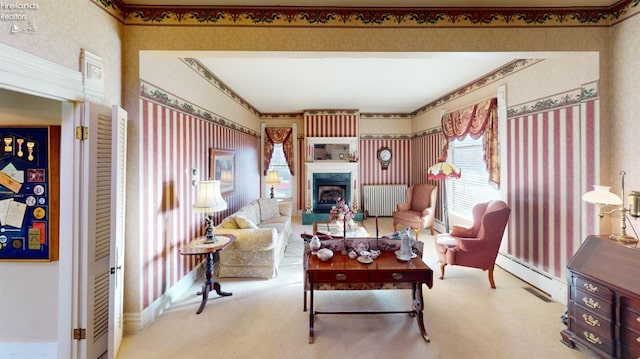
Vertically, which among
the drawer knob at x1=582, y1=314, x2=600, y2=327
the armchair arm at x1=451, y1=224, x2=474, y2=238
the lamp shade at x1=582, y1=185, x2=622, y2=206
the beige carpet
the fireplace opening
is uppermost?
the lamp shade at x1=582, y1=185, x2=622, y2=206

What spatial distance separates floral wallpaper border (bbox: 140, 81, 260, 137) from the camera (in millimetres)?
2509

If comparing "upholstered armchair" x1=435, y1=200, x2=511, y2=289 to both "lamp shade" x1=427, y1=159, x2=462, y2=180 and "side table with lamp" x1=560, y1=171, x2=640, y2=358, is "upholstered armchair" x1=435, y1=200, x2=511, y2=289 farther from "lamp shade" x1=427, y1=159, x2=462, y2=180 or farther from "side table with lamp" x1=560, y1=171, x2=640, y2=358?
"lamp shade" x1=427, y1=159, x2=462, y2=180

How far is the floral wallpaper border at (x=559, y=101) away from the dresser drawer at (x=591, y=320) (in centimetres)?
204

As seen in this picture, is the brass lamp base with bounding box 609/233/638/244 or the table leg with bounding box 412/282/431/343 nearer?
the brass lamp base with bounding box 609/233/638/244

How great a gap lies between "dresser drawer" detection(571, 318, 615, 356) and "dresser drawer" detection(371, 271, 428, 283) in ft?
4.19

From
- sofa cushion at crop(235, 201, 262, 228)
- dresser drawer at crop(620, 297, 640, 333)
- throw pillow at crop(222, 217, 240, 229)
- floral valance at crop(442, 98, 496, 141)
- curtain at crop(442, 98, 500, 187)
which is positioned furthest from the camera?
sofa cushion at crop(235, 201, 262, 228)

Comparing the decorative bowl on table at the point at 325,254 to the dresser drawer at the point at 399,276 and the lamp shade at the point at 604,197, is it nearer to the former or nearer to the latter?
the dresser drawer at the point at 399,276

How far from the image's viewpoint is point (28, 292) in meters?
2.05

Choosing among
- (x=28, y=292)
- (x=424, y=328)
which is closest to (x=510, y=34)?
(x=424, y=328)

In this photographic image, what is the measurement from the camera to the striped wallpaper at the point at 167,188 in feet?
8.29

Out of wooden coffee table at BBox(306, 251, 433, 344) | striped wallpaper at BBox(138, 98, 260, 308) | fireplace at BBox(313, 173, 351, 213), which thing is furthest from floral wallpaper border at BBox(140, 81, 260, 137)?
fireplace at BBox(313, 173, 351, 213)

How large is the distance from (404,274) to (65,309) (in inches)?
105

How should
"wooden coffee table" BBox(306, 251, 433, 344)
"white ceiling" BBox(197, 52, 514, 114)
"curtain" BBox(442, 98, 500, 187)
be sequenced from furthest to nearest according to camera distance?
"curtain" BBox(442, 98, 500, 187) → "white ceiling" BBox(197, 52, 514, 114) → "wooden coffee table" BBox(306, 251, 433, 344)

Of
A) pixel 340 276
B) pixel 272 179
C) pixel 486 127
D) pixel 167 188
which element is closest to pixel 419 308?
pixel 340 276
